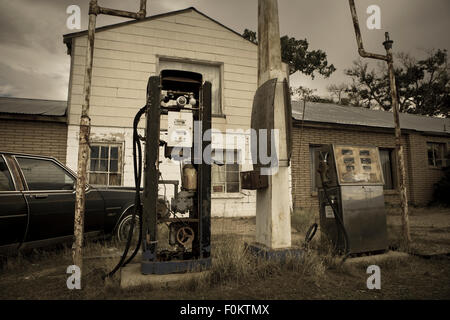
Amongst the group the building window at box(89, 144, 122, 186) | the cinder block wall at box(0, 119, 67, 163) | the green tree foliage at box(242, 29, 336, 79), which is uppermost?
the green tree foliage at box(242, 29, 336, 79)

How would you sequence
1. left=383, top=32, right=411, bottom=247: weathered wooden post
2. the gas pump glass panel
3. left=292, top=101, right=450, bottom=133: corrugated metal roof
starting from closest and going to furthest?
1. the gas pump glass panel
2. left=383, top=32, right=411, bottom=247: weathered wooden post
3. left=292, top=101, right=450, bottom=133: corrugated metal roof

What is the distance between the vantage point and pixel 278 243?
159 inches

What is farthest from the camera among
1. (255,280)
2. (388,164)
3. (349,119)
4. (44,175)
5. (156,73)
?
(388,164)

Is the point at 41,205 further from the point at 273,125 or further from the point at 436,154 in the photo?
the point at 436,154

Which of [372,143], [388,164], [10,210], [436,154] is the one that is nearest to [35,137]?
[10,210]

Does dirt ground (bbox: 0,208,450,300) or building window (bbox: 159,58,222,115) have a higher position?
building window (bbox: 159,58,222,115)

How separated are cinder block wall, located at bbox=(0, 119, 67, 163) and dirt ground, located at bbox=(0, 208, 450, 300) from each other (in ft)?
15.7

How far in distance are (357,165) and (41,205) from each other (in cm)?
502

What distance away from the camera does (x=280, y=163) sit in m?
4.17

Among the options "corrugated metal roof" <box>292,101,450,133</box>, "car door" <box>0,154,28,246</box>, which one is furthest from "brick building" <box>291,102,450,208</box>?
"car door" <box>0,154,28,246</box>

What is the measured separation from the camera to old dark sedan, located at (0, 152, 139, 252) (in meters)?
4.03

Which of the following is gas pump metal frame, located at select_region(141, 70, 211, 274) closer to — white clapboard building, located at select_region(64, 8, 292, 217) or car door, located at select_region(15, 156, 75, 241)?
car door, located at select_region(15, 156, 75, 241)

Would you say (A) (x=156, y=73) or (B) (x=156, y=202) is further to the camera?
(A) (x=156, y=73)

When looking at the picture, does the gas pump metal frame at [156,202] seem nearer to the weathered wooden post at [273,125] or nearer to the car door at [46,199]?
the weathered wooden post at [273,125]
